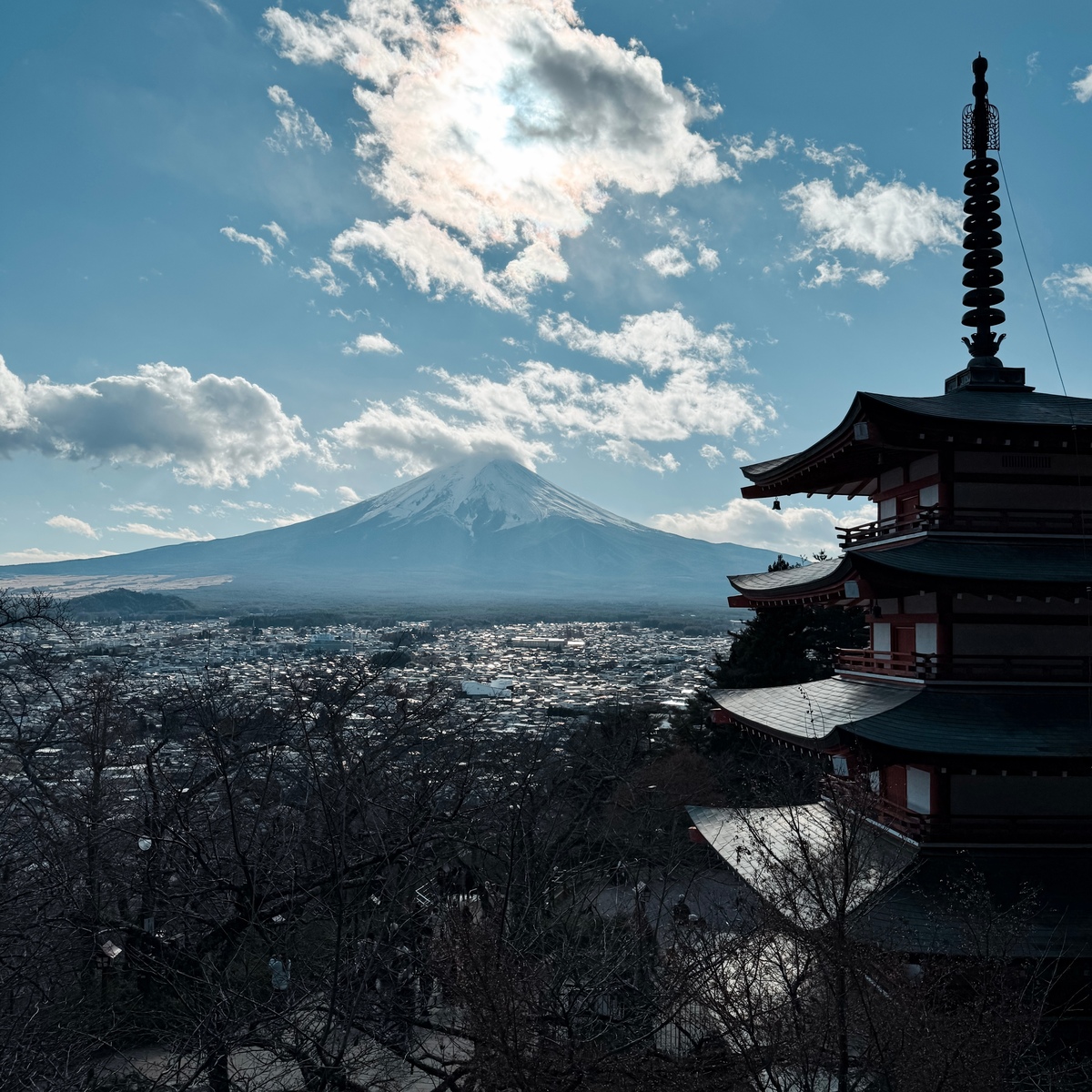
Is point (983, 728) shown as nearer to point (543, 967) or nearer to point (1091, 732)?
point (1091, 732)

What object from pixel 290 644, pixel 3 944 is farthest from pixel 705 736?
pixel 290 644

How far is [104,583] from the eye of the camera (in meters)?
191

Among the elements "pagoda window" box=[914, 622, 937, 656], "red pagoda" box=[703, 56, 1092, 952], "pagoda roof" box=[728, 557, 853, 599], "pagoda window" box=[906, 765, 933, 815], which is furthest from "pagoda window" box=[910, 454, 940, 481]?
"pagoda window" box=[906, 765, 933, 815]

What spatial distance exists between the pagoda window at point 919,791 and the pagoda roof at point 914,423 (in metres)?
4.31

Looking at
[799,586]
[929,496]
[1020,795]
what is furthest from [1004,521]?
[1020,795]

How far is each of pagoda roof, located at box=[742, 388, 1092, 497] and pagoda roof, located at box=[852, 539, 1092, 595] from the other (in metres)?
1.33

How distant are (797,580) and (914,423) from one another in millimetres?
3177

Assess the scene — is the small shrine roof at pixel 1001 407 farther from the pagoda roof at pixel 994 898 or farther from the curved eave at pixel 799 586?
the pagoda roof at pixel 994 898

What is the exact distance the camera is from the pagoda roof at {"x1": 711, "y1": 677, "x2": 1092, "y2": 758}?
8836mm

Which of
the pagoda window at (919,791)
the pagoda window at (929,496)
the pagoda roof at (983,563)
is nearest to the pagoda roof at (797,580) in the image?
the pagoda roof at (983,563)

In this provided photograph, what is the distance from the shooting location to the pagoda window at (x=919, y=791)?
9.87 meters

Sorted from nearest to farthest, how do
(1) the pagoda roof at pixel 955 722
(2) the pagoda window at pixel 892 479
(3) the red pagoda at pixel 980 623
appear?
(1) the pagoda roof at pixel 955 722
(3) the red pagoda at pixel 980 623
(2) the pagoda window at pixel 892 479

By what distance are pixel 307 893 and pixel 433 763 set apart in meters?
6.99

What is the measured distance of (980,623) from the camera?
10109mm
